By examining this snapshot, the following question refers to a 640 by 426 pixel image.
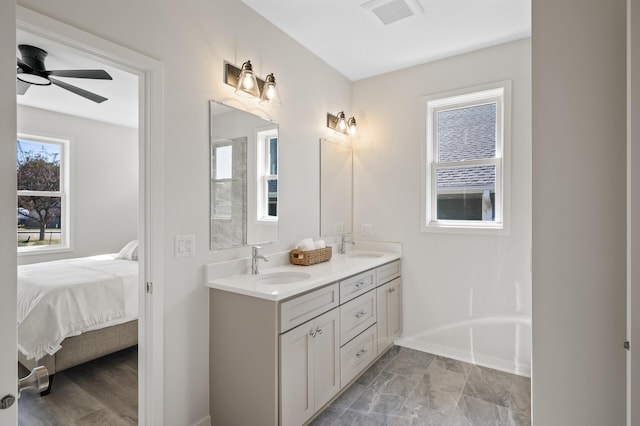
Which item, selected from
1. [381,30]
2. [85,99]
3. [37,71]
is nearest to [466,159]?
[381,30]

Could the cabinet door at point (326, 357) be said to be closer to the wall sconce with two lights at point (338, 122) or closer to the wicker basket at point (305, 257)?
the wicker basket at point (305, 257)

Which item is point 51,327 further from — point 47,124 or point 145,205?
point 47,124

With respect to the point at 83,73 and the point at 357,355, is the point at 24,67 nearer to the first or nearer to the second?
the point at 83,73

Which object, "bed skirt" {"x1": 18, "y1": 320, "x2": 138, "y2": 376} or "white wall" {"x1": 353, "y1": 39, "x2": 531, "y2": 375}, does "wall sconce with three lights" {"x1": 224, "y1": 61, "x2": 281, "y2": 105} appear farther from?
"bed skirt" {"x1": 18, "y1": 320, "x2": 138, "y2": 376}

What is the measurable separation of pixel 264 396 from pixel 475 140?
104 inches

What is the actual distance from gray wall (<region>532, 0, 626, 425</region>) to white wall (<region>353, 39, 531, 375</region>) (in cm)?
167

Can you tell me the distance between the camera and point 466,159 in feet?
9.75

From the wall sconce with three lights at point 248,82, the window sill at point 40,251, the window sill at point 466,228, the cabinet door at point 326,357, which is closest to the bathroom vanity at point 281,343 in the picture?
the cabinet door at point 326,357

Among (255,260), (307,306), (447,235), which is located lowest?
(307,306)

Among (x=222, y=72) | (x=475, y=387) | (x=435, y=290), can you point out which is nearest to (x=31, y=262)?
(x=222, y=72)

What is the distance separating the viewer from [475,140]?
294 cm

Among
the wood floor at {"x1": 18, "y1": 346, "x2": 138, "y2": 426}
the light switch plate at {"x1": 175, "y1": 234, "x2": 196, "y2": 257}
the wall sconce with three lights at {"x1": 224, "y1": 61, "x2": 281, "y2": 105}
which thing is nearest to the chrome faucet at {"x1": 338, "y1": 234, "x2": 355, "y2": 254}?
the wall sconce with three lights at {"x1": 224, "y1": 61, "x2": 281, "y2": 105}

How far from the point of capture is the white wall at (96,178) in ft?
14.1

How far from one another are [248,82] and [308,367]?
179 cm
